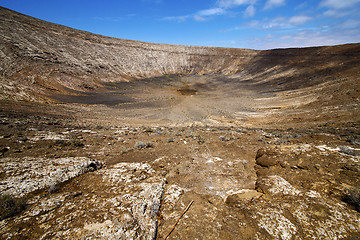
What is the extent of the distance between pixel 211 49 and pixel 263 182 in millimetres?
79076

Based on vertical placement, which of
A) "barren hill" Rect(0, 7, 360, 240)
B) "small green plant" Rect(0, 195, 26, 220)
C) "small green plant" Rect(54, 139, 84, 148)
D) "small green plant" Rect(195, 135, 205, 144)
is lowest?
"small green plant" Rect(195, 135, 205, 144)

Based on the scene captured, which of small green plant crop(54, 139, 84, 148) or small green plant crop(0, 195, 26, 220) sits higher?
small green plant crop(0, 195, 26, 220)

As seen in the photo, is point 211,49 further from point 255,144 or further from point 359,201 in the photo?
point 359,201

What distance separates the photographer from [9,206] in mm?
3553

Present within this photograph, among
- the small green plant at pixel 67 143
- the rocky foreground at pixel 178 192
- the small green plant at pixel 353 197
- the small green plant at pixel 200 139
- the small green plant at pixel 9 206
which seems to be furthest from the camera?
the small green plant at pixel 200 139

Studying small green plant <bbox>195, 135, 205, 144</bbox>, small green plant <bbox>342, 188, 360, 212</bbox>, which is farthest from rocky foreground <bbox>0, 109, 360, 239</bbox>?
small green plant <bbox>195, 135, 205, 144</bbox>

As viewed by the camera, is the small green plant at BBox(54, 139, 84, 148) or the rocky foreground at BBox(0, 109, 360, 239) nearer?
the rocky foreground at BBox(0, 109, 360, 239)

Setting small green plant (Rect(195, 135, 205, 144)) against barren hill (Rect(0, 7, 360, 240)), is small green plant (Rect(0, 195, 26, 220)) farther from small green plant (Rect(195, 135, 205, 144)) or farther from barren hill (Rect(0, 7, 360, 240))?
small green plant (Rect(195, 135, 205, 144))

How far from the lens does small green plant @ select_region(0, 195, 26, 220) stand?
3.40 meters

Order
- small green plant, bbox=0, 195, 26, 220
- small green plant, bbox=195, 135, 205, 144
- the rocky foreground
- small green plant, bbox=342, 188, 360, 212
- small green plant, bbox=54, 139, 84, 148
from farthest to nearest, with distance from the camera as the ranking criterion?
1. small green plant, bbox=195, 135, 205, 144
2. small green plant, bbox=54, 139, 84, 148
3. small green plant, bbox=342, 188, 360, 212
4. the rocky foreground
5. small green plant, bbox=0, 195, 26, 220

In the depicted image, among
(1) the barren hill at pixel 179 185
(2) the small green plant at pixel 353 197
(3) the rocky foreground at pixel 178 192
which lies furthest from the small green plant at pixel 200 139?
(2) the small green plant at pixel 353 197

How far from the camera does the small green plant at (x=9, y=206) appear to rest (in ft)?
11.1

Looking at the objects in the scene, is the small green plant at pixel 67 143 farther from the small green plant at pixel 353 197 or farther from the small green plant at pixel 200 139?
the small green plant at pixel 353 197

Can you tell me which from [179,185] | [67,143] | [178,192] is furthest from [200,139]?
[67,143]
